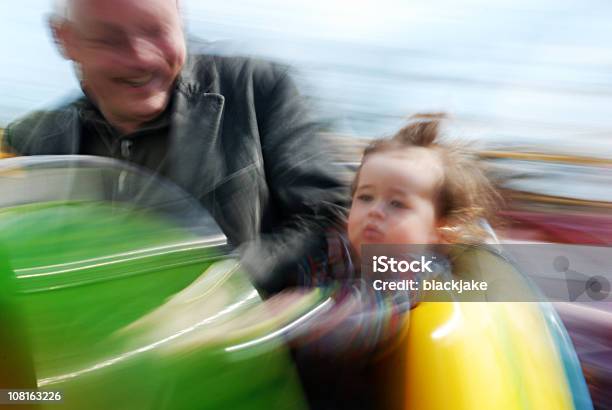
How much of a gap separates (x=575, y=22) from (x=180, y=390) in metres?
0.80

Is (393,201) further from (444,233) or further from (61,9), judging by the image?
(61,9)

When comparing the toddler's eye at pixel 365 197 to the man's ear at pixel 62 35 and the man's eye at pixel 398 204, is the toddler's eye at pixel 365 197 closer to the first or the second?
the man's eye at pixel 398 204

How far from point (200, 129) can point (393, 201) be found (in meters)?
0.30

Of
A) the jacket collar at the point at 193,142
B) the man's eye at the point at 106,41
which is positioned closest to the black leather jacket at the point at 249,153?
the jacket collar at the point at 193,142

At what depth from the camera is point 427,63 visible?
1142mm

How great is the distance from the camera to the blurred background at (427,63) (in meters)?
1.11

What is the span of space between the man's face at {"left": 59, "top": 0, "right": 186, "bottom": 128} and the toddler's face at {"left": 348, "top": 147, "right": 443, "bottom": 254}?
320 millimetres

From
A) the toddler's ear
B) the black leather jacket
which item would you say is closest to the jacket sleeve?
the black leather jacket

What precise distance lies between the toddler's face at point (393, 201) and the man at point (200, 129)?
0.04 meters

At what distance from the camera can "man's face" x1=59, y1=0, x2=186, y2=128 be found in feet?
3.47

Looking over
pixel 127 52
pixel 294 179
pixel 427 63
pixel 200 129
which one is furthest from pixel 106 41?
pixel 427 63

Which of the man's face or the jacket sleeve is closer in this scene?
the man's face

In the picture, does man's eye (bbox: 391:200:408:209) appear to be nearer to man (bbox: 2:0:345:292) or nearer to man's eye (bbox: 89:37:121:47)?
man (bbox: 2:0:345:292)

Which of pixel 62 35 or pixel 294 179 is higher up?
pixel 62 35
